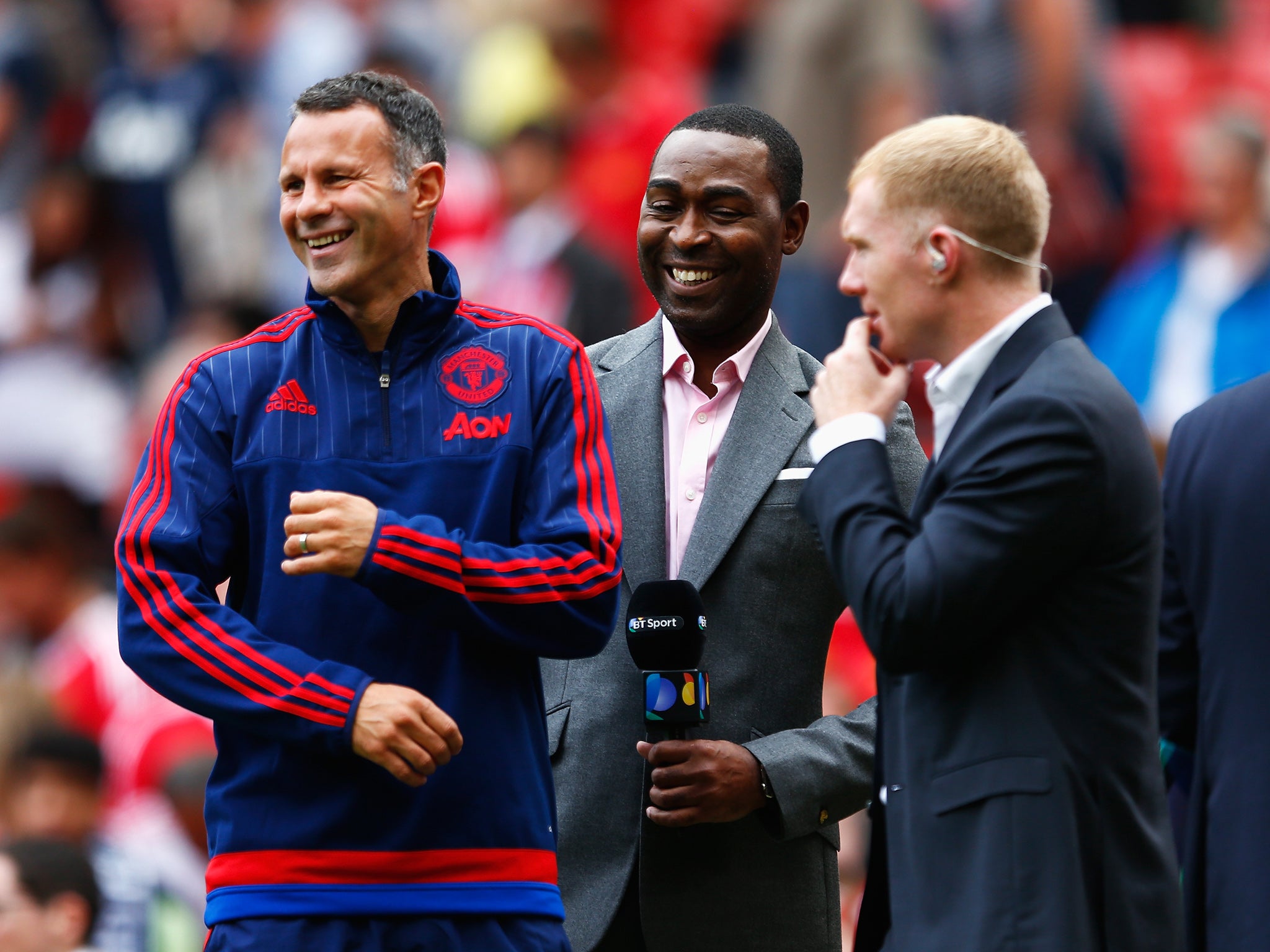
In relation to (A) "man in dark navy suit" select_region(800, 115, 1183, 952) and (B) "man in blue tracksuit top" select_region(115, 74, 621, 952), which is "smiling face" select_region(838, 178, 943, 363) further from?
(B) "man in blue tracksuit top" select_region(115, 74, 621, 952)

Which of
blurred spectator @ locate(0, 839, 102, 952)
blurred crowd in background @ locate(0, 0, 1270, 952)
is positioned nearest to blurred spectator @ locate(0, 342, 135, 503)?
blurred crowd in background @ locate(0, 0, 1270, 952)

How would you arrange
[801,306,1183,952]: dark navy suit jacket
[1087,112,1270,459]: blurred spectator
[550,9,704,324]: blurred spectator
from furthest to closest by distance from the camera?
[550,9,704,324]: blurred spectator < [1087,112,1270,459]: blurred spectator < [801,306,1183,952]: dark navy suit jacket

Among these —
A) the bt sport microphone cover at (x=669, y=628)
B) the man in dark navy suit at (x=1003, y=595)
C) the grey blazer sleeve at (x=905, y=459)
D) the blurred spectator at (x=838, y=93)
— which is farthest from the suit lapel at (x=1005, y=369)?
the blurred spectator at (x=838, y=93)

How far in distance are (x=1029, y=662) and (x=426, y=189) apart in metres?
1.36

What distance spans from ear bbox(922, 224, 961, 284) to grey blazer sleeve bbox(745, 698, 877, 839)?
981 mm

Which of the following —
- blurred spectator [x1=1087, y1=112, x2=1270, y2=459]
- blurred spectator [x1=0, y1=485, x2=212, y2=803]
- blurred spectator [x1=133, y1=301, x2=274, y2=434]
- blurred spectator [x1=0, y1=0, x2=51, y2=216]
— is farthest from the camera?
blurred spectator [x1=0, y1=0, x2=51, y2=216]

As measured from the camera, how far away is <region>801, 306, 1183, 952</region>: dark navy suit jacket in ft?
9.10

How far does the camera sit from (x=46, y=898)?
208 inches

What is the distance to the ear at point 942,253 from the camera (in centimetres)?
296

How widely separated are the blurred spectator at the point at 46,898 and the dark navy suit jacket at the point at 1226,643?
127 inches

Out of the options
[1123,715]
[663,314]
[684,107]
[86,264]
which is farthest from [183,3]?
[1123,715]

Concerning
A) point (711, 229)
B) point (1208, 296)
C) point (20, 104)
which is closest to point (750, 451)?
point (711, 229)

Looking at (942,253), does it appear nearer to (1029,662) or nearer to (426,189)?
(1029,662)

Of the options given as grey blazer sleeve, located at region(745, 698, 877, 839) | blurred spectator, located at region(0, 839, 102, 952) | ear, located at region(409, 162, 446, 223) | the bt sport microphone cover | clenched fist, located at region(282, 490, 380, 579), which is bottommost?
blurred spectator, located at region(0, 839, 102, 952)
